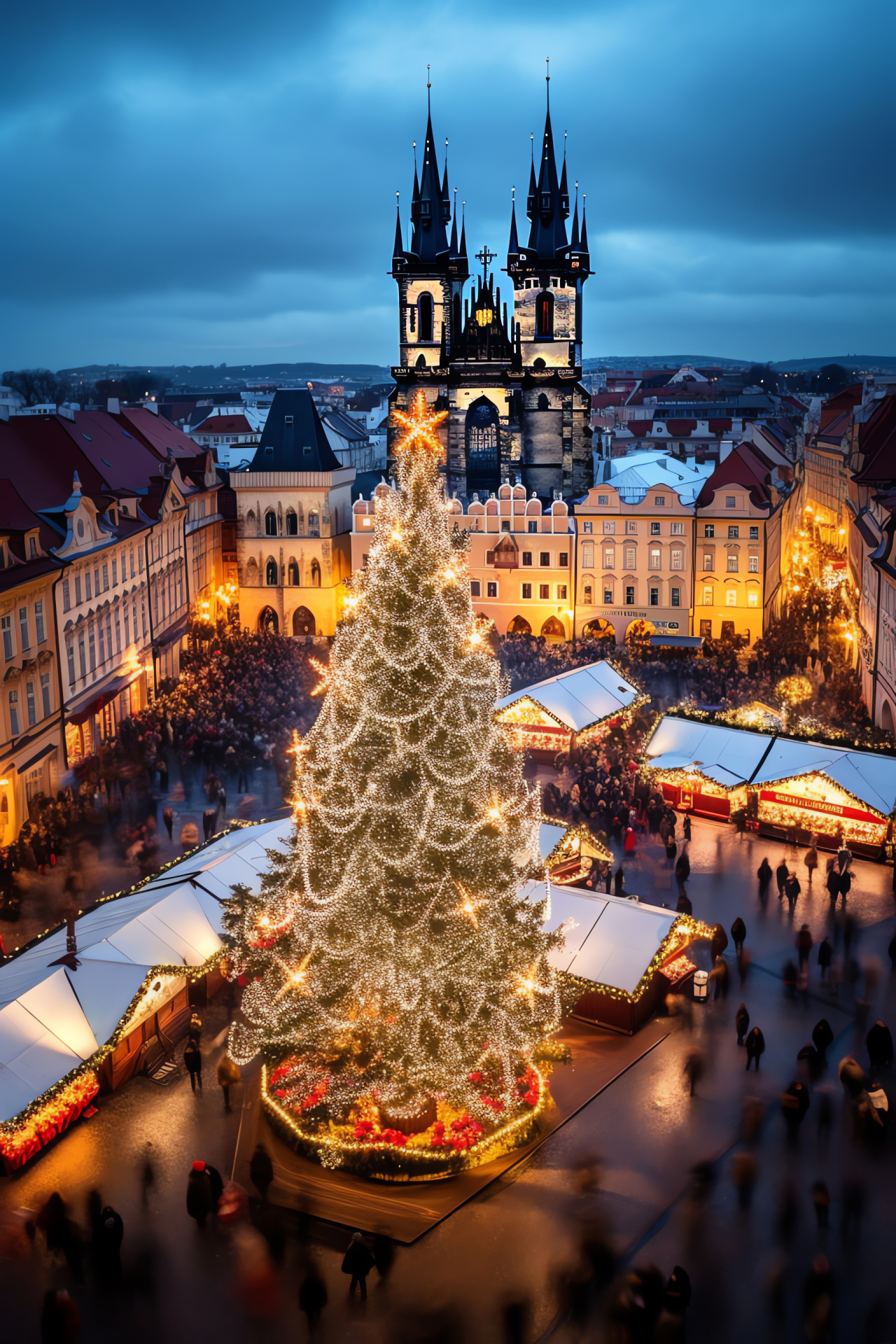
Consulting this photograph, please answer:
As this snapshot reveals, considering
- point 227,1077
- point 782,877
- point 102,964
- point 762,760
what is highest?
point 102,964

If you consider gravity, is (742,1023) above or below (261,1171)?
A: above

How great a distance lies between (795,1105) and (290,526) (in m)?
41.9

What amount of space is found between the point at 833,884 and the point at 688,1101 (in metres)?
7.97

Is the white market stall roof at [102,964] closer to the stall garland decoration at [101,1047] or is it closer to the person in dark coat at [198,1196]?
the stall garland decoration at [101,1047]

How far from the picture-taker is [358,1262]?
12203 millimetres

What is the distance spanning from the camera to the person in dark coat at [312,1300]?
39.1 feet

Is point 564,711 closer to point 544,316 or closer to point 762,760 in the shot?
point 762,760

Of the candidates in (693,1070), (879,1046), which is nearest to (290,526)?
(693,1070)

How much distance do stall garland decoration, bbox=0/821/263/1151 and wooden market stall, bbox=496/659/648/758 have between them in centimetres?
1444

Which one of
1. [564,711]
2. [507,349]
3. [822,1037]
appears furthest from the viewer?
[507,349]

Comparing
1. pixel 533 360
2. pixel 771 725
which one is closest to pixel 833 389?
pixel 533 360

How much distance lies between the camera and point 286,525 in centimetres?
5334

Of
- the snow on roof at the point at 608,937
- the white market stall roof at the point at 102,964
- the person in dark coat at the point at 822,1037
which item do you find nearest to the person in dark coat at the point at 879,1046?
the person in dark coat at the point at 822,1037

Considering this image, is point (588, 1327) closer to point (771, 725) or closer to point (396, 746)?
point (396, 746)
